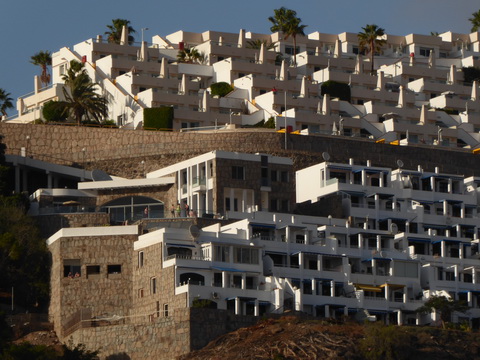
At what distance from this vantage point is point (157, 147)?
381 feet

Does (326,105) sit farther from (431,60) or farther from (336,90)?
(431,60)

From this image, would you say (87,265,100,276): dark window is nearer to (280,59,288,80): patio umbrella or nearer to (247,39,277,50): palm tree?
(280,59,288,80): patio umbrella

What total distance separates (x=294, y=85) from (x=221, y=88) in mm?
6648

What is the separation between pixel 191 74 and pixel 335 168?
118 ft

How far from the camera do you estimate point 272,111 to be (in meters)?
132

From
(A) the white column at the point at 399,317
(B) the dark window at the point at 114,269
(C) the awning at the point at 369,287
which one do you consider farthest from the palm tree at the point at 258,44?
(B) the dark window at the point at 114,269

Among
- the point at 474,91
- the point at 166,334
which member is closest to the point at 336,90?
the point at 474,91

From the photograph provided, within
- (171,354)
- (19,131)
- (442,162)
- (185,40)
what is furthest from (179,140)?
(185,40)

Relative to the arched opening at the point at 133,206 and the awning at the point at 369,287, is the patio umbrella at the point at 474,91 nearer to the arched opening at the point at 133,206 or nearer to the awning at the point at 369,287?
the arched opening at the point at 133,206

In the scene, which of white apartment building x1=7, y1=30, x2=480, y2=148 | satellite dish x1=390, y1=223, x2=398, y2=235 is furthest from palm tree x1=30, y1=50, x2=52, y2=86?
satellite dish x1=390, y1=223, x2=398, y2=235

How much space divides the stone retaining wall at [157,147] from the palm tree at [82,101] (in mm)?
4607

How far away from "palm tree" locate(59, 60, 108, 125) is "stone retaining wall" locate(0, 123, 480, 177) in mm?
4607

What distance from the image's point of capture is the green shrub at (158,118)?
123 meters

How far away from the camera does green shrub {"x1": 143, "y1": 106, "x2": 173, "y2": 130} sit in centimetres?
12319
